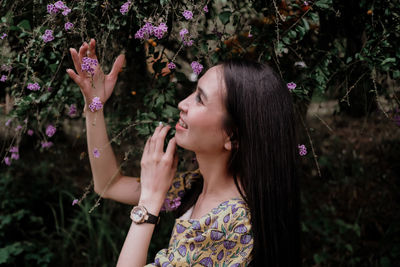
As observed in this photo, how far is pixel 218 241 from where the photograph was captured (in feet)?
4.47

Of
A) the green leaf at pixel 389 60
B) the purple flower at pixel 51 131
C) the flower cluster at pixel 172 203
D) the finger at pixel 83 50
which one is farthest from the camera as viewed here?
the purple flower at pixel 51 131

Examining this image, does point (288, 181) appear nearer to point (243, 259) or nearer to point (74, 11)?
point (243, 259)

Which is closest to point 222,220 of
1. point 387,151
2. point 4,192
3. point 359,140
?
point 4,192

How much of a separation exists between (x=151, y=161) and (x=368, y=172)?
212 centimetres

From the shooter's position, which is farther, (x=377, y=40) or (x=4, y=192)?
(x=4, y=192)

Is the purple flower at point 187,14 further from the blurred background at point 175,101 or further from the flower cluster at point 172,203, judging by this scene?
the flower cluster at point 172,203

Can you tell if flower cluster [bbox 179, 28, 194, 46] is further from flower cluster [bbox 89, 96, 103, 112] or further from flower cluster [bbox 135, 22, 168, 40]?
flower cluster [bbox 89, 96, 103, 112]

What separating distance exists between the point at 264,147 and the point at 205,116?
0.21m

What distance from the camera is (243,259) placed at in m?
1.36

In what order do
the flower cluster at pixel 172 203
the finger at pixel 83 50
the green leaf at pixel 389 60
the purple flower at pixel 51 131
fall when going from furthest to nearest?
the purple flower at pixel 51 131
the flower cluster at pixel 172 203
the green leaf at pixel 389 60
the finger at pixel 83 50

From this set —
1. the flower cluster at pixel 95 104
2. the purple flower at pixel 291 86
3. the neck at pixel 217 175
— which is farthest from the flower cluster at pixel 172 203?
the purple flower at pixel 291 86

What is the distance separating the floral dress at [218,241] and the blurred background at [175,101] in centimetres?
31

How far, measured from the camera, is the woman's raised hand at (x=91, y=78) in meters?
1.37

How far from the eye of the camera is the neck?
151 cm
